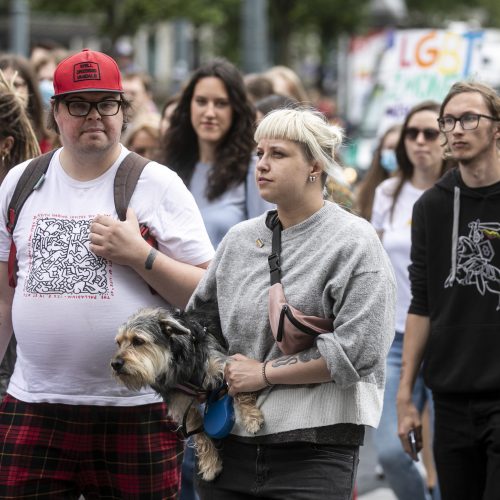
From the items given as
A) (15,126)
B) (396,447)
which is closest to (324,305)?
(15,126)

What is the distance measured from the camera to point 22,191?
409cm

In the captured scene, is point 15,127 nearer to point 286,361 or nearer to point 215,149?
point 215,149

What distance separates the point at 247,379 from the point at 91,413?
0.75 metres

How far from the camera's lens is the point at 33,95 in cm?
591

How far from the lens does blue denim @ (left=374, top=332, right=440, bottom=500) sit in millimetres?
5777

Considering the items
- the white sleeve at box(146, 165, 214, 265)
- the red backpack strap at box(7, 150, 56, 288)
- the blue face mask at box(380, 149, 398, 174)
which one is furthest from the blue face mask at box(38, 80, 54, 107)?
the white sleeve at box(146, 165, 214, 265)

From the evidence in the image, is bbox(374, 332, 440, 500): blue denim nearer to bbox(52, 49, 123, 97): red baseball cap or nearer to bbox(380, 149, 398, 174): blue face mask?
bbox(380, 149, 398, 174): blue face mask

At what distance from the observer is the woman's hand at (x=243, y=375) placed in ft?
11.6

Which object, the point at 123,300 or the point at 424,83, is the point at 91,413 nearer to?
the point at 123,300

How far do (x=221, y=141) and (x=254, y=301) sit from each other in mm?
2514

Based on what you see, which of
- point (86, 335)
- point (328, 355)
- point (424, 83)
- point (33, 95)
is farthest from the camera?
point (424, 83)

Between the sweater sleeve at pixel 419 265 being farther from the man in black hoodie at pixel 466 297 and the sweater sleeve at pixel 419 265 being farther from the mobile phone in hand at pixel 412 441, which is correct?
the mobile phone in hand at pixel 412 441

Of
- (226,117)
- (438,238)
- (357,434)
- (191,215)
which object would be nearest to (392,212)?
(226,117)

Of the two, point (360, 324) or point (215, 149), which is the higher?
point (215, 149)
